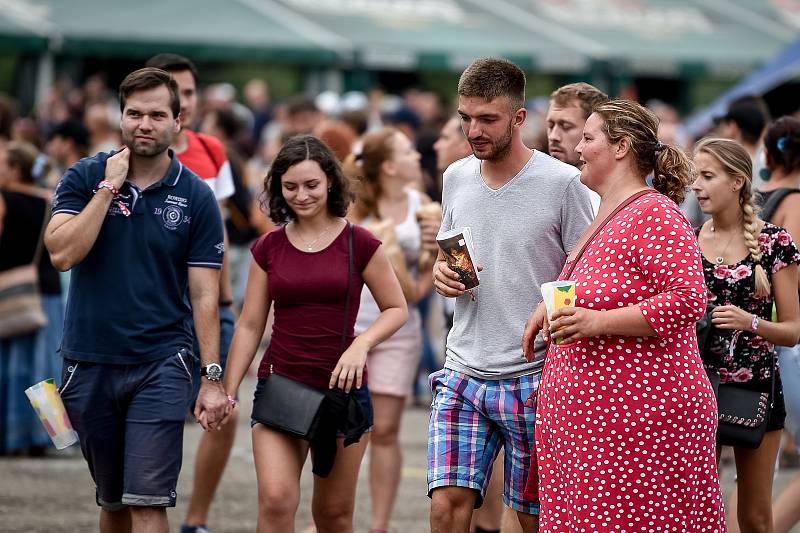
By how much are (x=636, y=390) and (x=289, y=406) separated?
1.61 metres

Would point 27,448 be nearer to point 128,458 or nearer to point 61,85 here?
point 128,458

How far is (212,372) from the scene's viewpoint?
5.49m

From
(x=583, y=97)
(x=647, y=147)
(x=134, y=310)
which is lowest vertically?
(x=134, y=310)

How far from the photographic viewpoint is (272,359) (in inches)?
225

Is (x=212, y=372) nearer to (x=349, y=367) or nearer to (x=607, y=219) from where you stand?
(x=349, y=367)

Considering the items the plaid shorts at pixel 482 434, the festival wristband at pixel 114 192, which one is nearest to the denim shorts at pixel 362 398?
the plaid shorts at pixel 482 434

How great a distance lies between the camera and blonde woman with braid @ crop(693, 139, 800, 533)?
5.60 meters

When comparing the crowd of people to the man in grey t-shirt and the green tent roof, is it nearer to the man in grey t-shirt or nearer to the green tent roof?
the man in grey t-shirt

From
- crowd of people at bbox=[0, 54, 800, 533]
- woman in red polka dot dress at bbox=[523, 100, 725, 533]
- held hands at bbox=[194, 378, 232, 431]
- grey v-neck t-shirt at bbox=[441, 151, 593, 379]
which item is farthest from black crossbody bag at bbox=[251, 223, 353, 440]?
woman in red polka dot dress at bbox=[523, 100, 725, 533]

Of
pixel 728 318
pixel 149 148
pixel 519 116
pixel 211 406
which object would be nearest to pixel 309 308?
pixel 211 406

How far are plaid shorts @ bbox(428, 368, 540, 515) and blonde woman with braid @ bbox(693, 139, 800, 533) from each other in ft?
2.99

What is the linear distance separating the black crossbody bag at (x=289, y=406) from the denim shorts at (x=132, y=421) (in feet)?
1.14

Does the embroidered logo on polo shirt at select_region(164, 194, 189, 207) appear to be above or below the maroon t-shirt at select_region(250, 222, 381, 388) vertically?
above

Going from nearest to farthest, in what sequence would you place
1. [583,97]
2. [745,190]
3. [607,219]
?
[607,219]
[745,190]
[583,97]
